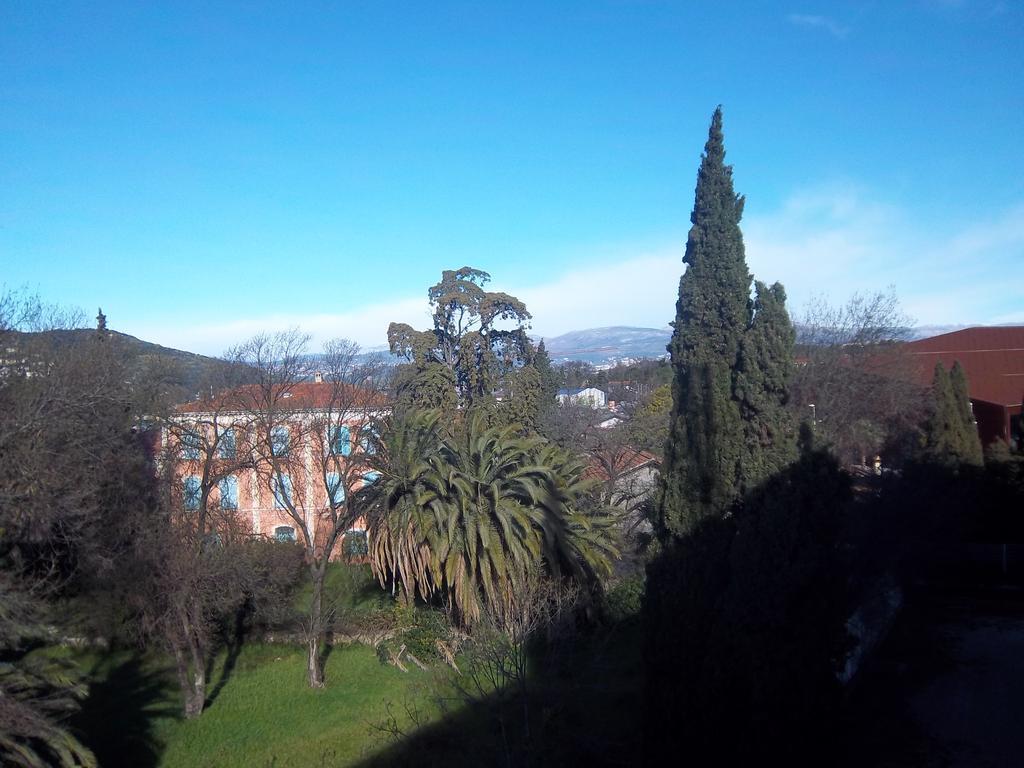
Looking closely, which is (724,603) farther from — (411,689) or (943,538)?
(943,538)

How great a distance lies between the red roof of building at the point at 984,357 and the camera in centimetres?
3090

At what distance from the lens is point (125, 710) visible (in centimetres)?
1408

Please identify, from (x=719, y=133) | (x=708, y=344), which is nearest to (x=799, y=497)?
(x=708, y=344)

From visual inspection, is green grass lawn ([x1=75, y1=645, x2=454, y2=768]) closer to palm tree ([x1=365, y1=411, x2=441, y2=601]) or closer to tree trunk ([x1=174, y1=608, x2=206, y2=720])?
tree trunk ([x1=174, y1=608, x2=206, y2=720])

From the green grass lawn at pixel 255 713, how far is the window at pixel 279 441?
5079 mm

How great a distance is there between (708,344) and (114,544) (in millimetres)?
12679

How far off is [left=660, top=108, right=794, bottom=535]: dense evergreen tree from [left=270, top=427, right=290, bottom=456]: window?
12.3 m

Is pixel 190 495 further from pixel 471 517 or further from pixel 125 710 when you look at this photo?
pixel 471 517

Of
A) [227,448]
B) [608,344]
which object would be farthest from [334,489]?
[608,344]

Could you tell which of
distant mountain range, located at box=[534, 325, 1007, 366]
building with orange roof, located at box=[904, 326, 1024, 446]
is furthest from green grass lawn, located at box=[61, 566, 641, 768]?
distant mountain range, located at box=[534, 325, 1007, 366]

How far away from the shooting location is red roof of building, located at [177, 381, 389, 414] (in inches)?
845

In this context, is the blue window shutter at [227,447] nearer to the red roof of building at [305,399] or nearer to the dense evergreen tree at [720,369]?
the red roof of building at [305,399]

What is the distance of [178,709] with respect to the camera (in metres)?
14.4

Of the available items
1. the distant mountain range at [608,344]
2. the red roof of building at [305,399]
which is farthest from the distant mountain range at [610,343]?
the red roof of building at [305,399]
